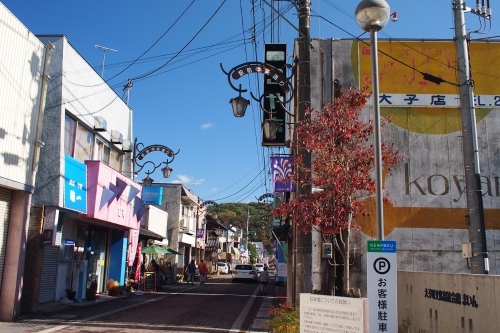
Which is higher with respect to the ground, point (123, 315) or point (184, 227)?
point (184, 227)

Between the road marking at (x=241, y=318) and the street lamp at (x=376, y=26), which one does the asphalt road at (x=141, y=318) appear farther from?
the street lamp at (x=376, y=26)

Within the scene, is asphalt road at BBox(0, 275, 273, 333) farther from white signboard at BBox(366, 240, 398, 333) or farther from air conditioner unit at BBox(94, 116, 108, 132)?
air conditioner unit at BBox(94, 116, 108, 132)

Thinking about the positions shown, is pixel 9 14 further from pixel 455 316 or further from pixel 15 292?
pixel 455 316

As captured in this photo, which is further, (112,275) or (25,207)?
(112,275)

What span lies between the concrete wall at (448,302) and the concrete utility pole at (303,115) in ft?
8.45

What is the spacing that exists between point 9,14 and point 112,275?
13968mm

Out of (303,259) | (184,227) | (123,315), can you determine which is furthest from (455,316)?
(184,227)

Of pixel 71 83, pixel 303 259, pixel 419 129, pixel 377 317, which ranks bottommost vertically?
pixel 377 317

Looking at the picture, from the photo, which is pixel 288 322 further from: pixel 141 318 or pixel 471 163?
pixel 141 318

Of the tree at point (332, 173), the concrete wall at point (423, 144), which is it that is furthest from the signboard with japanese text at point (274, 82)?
the tree at point (332, 173)

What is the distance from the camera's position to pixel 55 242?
49.2ft

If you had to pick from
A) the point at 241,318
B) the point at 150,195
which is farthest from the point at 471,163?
the point at 150,195

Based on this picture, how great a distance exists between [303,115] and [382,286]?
12.7 feet

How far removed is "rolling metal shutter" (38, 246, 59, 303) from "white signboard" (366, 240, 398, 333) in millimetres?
11988
